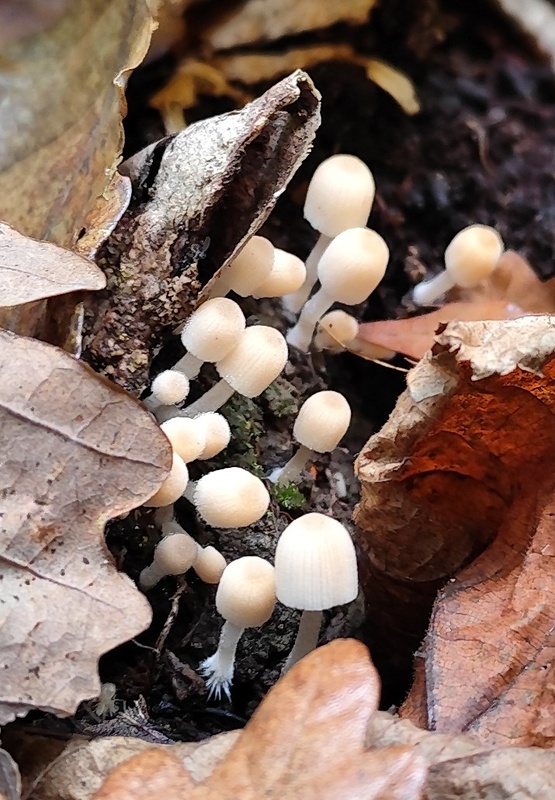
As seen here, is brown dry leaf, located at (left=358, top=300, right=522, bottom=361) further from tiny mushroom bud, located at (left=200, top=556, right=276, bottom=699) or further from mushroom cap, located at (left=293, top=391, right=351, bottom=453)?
tiny mushroom bud, located at (left=200, top=556, right=276, bottom=699)

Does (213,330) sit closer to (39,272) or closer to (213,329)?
(213,329)

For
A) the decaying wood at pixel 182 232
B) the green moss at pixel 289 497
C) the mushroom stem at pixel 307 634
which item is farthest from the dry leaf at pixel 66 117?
the mushroom stem at pixel 307 634

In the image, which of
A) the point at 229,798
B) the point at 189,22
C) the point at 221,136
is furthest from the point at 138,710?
the point at 189,22

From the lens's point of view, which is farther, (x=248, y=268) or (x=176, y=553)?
(x=248, y=268)

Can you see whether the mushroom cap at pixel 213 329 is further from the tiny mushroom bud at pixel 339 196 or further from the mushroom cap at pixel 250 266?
the tiny mushroom bud at pixel 339 196

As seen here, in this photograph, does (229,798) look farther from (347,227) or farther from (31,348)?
(347,227)

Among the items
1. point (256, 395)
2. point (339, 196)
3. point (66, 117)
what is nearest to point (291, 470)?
point (256, 395)
